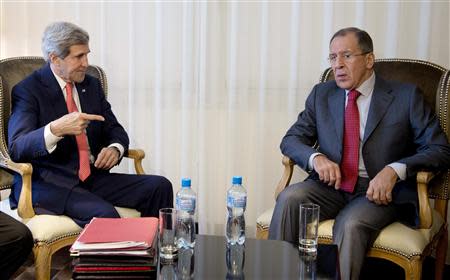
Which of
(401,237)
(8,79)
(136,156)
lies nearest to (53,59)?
(8,79)

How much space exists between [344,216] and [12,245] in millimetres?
1293

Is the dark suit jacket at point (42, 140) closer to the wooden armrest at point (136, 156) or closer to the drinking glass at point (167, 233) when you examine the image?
the wooden armrest at point (136, 156)

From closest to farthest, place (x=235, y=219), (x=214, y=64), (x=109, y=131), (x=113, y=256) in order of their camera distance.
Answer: (x=113, y=256) → (x=235, y=219) → (x=109, y=131) → (x=214, y=64)

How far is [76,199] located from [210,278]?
2.97 feet

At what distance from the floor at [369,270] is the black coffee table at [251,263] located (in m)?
1.05

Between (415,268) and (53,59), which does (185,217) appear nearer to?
(415,268)

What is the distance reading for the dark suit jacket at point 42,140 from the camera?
215cm

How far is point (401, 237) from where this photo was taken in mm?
1927

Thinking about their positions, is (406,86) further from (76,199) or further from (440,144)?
(76,199)

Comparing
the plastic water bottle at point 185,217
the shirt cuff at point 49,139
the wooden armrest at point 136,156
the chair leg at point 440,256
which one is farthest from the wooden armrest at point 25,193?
the chair leg at point 440,256

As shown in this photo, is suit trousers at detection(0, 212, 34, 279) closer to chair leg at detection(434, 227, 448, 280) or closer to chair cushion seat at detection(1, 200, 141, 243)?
chair cushion seat at detection(1, 200, 141, 243)

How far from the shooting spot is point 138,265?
1.47 metres

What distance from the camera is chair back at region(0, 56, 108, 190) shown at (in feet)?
7.74

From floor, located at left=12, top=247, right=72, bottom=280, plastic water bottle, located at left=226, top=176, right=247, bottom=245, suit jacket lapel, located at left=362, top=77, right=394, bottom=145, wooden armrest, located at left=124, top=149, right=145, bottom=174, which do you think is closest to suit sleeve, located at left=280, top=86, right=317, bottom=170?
suit jacket lapel, located at left=362, top=77, right=394, bottom=145
